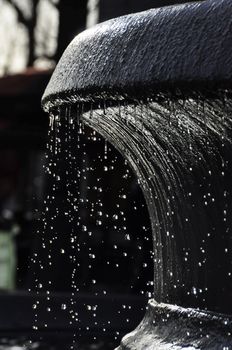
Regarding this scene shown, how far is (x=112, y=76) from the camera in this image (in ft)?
10.3

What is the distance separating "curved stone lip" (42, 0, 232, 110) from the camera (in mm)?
2891

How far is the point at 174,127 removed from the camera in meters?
3.41

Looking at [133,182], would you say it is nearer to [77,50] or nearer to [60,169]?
[60,169]

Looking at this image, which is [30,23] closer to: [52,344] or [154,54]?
[52,344]

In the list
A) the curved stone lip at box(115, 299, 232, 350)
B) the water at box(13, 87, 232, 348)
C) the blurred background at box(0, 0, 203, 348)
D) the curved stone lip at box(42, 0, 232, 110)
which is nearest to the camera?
the curved stone lip at box(42, 0, 232, 110)

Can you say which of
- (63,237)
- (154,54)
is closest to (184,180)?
(154,54)

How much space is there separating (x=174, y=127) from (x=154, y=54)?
0.42m

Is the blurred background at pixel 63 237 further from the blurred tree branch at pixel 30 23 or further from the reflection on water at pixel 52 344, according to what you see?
the blurred tree branch at pixel 30 23

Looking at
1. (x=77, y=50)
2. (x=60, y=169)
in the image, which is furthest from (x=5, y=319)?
(x=77, y=50)

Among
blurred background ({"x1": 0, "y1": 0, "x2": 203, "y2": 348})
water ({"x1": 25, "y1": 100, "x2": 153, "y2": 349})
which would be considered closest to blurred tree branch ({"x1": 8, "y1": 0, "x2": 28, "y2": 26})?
blurred background ({"x1": 0, "y1": 0, "x2": 203, "y2": 348})

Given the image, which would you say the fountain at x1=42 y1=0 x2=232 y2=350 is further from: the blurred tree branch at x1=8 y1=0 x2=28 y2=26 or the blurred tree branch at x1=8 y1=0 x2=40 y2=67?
the blurred tree branch at x1=8 y1=0 x2=40 y2=67

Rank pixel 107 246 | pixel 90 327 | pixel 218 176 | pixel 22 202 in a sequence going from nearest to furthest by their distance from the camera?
pixel 218 176 → pixel 90 327 → pixel 107 246 → pixel 22 202

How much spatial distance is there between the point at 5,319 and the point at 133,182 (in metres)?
3.70

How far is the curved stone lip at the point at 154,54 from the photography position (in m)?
2.89
